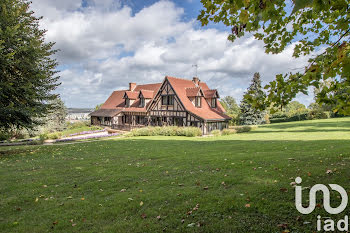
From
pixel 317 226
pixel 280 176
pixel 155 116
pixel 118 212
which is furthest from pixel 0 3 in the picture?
pixel 155 116

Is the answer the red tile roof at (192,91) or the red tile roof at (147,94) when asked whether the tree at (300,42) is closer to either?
the red tile roof at (192,91)

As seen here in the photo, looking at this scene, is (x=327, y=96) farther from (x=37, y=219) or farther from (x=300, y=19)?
(x=37, y=219)

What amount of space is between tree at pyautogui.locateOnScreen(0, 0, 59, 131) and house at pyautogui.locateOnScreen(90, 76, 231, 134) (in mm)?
18633

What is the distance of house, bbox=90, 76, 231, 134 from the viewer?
105 ft

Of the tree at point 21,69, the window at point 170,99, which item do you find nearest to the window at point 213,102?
the window at point 170,99

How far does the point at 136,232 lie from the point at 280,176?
420 centimetres

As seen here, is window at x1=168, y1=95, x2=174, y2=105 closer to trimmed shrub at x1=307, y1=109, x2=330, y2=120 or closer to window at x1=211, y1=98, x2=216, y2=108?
window at x1=211, y1=98, x2=216, y2=108

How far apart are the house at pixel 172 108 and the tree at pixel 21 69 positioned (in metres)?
18.6

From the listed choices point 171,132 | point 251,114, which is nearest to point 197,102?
point 171,132

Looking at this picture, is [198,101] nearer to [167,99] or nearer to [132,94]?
[167,99]

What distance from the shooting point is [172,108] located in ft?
110

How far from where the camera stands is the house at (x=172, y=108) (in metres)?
32.1

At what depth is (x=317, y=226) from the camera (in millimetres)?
3779

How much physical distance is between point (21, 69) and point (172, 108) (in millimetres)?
20842
